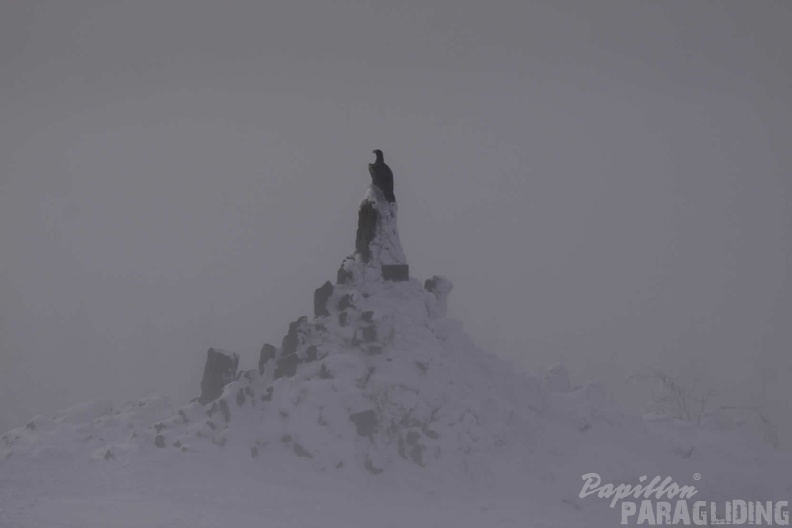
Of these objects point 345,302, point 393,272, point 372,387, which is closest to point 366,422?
point 372,387

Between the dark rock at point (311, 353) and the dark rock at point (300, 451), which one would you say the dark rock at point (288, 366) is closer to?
the dark rock at point (311, 353)

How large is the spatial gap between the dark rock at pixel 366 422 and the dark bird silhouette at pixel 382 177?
1418 centimetres

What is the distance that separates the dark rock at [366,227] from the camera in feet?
173

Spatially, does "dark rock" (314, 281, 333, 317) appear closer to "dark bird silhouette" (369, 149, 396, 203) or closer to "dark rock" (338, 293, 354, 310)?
"dark rock" (338, 293, 354, 310)

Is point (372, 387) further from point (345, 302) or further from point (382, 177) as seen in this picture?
point (382, 177)

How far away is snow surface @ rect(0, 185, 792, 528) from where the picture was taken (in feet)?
136

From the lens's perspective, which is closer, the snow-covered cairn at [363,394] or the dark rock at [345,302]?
the snow-covered cairn at [363,394]

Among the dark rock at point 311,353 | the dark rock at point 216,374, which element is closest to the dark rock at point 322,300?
the dark rock at point 311,353

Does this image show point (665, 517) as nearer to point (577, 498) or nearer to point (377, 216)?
point (577, 498)

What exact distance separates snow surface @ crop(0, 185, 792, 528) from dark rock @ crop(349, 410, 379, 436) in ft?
0.37

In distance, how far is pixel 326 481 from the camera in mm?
44719

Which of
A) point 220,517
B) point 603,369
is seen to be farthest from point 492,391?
point 603,369

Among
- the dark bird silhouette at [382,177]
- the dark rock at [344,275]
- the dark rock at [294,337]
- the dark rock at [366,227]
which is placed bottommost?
the dark rock at [294,337]

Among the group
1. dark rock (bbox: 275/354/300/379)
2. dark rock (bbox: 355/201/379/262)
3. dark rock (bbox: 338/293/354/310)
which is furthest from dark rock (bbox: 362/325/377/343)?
dark rock (bbox: 355/201/379/262)
